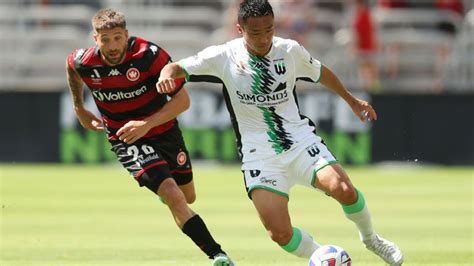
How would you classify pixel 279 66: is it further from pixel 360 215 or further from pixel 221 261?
pixel 221 261

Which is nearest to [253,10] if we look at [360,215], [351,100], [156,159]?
[351,100]

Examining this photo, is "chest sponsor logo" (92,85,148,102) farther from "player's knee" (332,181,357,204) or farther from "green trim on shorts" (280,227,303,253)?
"player's knee" (332,181,357,204)

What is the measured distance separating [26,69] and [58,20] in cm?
136

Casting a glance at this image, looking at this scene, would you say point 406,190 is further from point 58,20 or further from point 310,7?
point 58,20

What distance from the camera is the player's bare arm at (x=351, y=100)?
9430 mm

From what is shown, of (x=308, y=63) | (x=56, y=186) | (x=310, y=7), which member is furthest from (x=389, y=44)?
(x=308, y=63)

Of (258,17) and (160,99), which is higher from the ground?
(258,17)

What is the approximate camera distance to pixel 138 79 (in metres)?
10.1

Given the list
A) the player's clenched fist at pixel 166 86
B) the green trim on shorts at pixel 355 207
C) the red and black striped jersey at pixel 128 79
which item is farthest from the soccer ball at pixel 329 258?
the red and black striped jersey at pixel 128 79

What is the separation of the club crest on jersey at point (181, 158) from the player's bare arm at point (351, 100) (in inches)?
66.5

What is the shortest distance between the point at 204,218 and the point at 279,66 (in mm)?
5452

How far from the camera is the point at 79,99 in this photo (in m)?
10.6

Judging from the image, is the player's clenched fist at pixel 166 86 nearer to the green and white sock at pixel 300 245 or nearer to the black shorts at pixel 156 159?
the black shorts at pixel 156 159

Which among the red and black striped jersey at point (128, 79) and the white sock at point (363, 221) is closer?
the white sock at point (363, 221)
